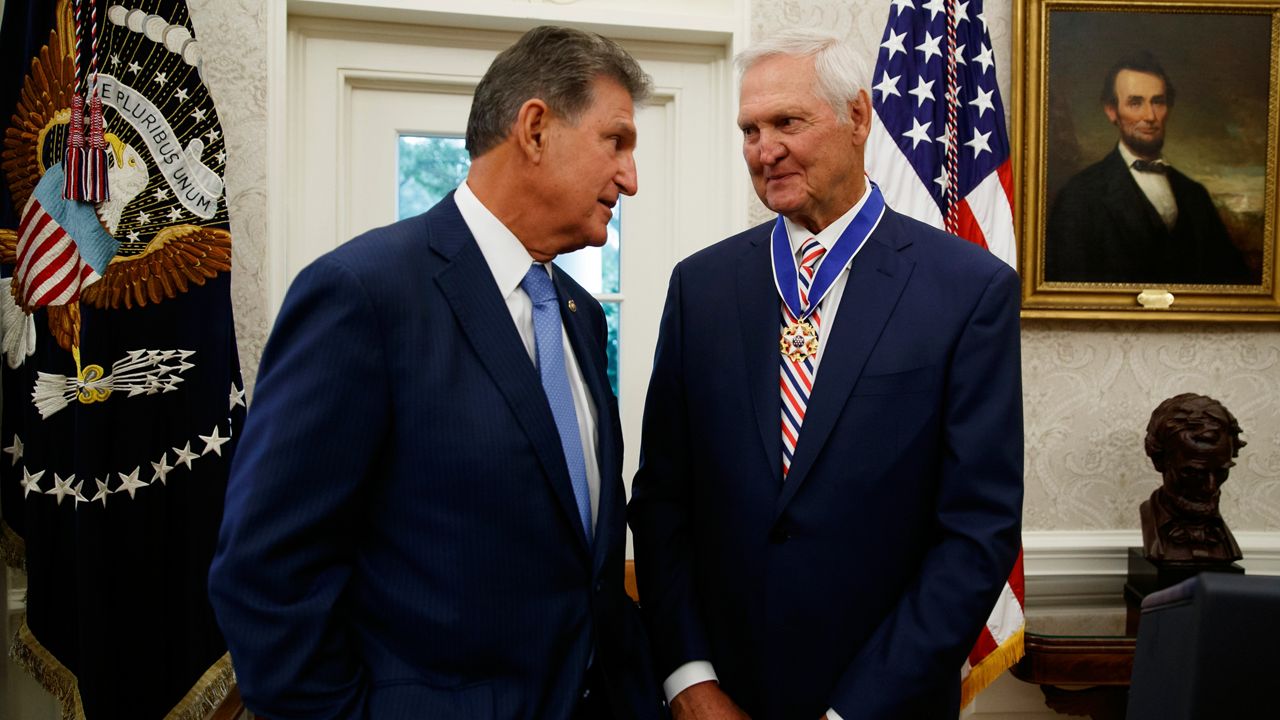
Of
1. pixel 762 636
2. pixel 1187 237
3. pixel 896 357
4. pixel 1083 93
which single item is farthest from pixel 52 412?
pixel 1187 237

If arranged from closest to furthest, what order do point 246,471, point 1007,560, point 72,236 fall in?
point 246,471, point 1007,560, point 72,236

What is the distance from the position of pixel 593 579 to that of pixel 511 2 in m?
2.12

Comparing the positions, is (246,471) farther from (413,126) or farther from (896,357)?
(413,126)

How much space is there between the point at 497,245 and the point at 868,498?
73cm

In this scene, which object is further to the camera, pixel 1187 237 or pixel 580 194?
pixel 1187 237

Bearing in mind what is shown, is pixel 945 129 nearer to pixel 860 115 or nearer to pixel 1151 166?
pixel 1151 166

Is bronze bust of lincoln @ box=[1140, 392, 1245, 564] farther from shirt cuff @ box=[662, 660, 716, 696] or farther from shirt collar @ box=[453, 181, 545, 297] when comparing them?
shirt collar @ box=[453, 181, 545, 297]

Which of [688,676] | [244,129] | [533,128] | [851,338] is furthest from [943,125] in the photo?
[244,129]

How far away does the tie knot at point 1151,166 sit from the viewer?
3115 millimetres

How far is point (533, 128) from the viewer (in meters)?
1.43

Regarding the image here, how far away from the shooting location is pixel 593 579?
1376 mm

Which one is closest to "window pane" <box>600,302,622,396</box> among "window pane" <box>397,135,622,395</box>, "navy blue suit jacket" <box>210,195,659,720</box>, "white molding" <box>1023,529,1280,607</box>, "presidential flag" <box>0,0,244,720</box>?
"window pane" <box>397,135,622,395</box>

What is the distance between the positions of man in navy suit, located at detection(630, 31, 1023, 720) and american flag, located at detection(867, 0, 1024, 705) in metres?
1.09

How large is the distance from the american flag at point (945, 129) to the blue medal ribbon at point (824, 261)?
111cm
